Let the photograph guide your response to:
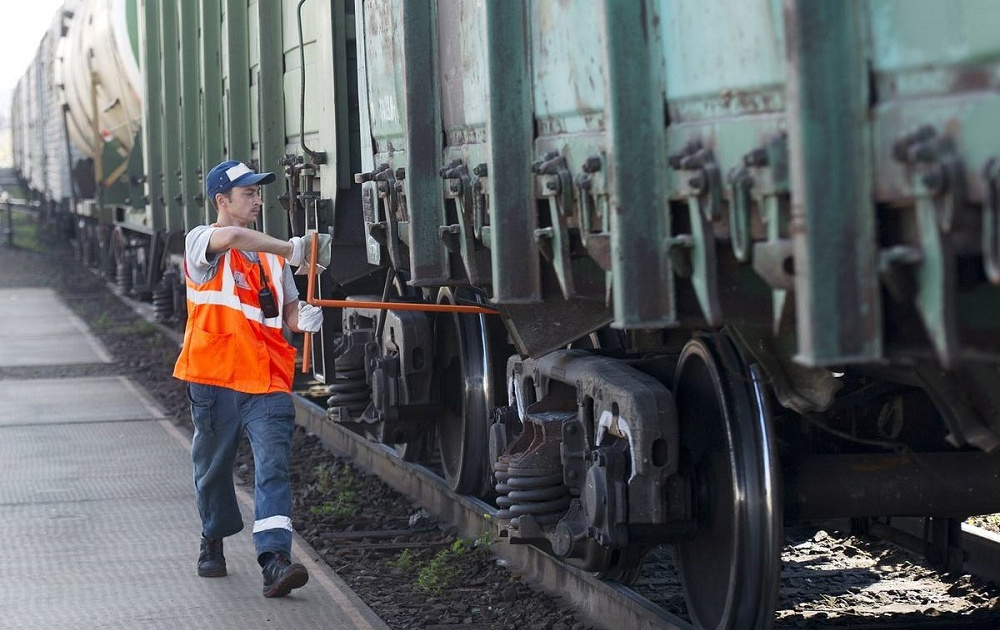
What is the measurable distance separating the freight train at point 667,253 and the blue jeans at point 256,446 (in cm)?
83

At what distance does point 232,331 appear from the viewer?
20.0 feet

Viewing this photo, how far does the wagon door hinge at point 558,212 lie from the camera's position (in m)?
4.18

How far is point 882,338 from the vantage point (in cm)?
284

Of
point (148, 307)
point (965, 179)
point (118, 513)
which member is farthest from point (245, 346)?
point (148, 307)

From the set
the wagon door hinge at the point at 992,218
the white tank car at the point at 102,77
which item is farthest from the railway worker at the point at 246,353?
the white tank car at the point at 102,77

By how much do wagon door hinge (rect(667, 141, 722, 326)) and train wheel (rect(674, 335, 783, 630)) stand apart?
→ 1129 mm

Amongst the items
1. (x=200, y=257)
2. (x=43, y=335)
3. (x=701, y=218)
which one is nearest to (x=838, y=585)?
(x=200, y=257)

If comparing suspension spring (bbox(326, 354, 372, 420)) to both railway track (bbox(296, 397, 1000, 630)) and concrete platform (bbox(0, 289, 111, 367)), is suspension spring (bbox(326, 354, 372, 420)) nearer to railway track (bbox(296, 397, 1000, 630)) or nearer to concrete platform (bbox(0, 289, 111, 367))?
railway track (bbox(296, 397, 1000, 630))

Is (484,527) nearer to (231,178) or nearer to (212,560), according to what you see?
(212,560)

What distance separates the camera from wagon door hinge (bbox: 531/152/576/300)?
4.18 metres

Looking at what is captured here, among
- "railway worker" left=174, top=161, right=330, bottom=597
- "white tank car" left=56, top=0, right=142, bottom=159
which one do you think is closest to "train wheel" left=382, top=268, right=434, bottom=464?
"railway worker" left=174, top=161, right=330, bottom=597

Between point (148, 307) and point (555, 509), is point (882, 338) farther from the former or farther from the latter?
point (148, 307)

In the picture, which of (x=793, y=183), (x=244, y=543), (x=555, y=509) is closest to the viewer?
(x=793, y=183)

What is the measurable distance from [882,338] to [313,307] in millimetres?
3669
